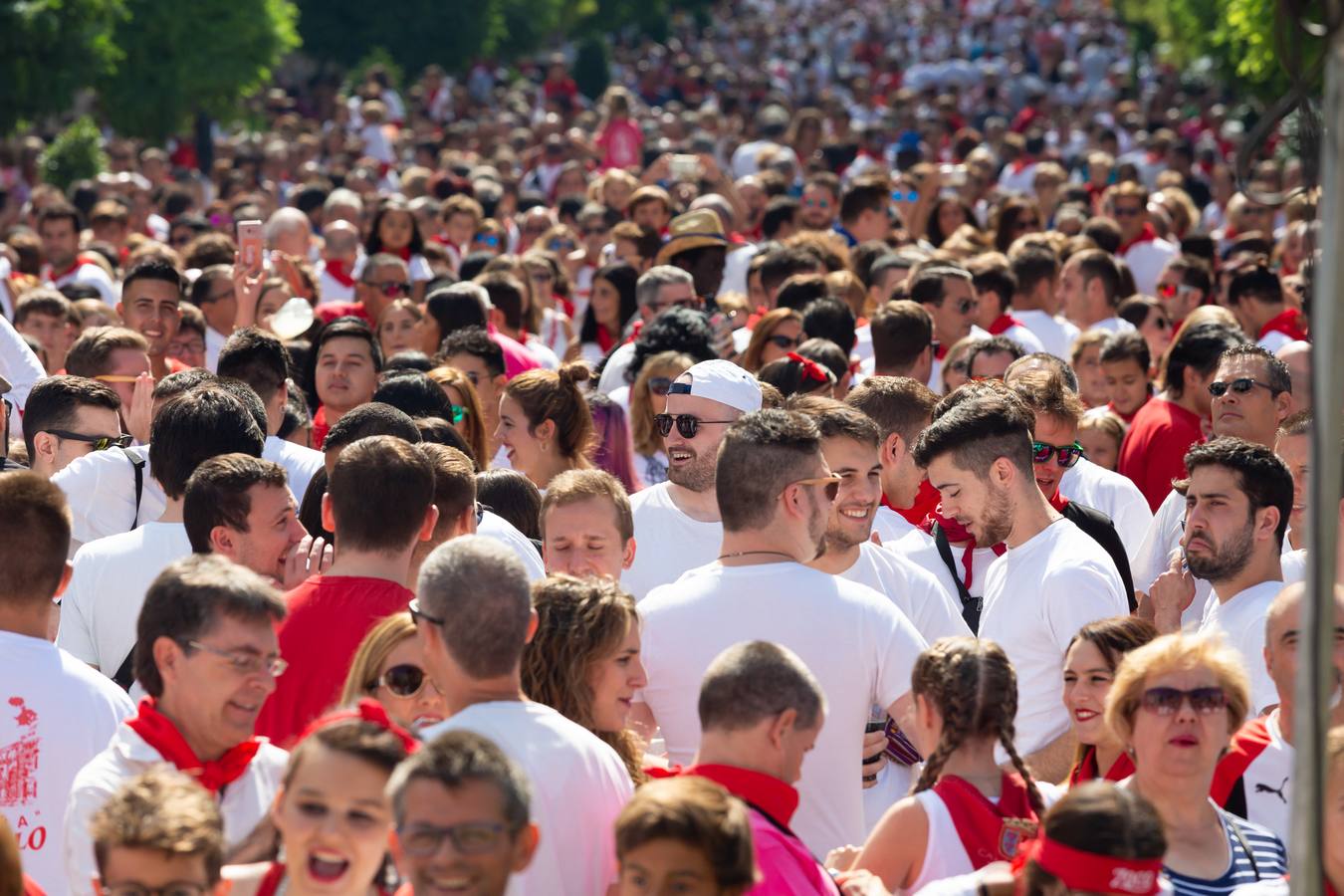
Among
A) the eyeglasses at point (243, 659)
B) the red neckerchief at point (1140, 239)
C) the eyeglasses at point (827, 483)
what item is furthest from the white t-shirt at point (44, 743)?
the red neckerchief at point (1140, 239)

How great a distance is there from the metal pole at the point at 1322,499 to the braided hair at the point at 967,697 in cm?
Answer: 132

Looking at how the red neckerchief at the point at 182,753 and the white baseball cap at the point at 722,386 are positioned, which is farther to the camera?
the white baseball cap at the point at 722,386

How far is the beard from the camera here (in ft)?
19.8

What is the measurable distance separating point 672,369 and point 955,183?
36.8 ft

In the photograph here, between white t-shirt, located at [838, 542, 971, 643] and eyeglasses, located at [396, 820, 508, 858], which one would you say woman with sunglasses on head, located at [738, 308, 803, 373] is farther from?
eyeglasses, located at [396, 820, 508, 858]

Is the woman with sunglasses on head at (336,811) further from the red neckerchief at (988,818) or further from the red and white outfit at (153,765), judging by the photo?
the red neckerchief at (988,818)

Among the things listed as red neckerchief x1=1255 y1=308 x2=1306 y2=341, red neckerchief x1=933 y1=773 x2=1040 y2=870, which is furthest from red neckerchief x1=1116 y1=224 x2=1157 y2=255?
red neckerchief x1=933 y1=773 x2=1040 y2=870

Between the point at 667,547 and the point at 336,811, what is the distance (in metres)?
3.01

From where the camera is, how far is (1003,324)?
11008mm

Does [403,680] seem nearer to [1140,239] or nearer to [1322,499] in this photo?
[1322,499]

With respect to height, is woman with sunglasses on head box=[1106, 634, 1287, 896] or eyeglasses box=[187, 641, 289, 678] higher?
eyeglasses box=[187, 641, 289, 678]

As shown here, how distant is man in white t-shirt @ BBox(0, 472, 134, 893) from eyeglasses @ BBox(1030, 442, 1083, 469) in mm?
3488

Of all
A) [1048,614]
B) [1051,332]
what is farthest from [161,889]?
[1051,332]

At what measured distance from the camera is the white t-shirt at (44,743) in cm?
476
